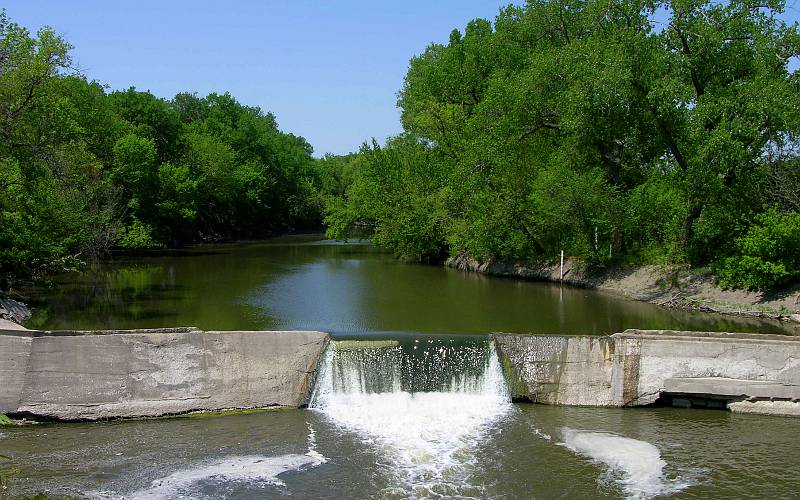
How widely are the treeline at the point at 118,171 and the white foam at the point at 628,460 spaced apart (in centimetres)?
1666

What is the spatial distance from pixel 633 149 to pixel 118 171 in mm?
31788

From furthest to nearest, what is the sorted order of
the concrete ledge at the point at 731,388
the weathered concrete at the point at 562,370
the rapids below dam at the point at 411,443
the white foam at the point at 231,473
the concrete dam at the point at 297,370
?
the weathered concrete at the point at 562,370, the concrete ledge at the point at 731,388, the concrete dam at the point at 297,370, the rapids below dam at the point at 411,443, the white foam at the point at 231,473

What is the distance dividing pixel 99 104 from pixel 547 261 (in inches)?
1293

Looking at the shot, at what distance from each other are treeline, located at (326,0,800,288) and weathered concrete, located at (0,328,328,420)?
16.4 meters

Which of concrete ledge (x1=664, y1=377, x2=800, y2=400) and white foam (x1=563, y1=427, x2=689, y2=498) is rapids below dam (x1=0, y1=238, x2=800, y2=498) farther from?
concrete ledge (x1=664, y1=377, x2=800, y2=400)

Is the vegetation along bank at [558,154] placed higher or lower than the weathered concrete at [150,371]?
higher

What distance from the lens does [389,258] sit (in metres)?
44.2

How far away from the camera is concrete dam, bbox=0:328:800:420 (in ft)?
41.5

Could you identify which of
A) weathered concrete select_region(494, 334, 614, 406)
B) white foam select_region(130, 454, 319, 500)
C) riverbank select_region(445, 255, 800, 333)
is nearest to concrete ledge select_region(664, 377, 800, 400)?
weathered concrete select_region(494, 334, 614, 406)

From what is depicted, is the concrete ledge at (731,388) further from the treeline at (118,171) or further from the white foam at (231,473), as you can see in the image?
the treeline at (118,171)

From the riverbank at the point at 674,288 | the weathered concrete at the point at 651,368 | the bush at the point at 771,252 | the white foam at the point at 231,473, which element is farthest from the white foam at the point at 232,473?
the bush at the point at 771,252

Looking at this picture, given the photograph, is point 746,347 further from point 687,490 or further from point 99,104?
point 99,104

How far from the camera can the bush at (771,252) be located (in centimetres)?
2153

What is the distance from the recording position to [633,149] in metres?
28.4
